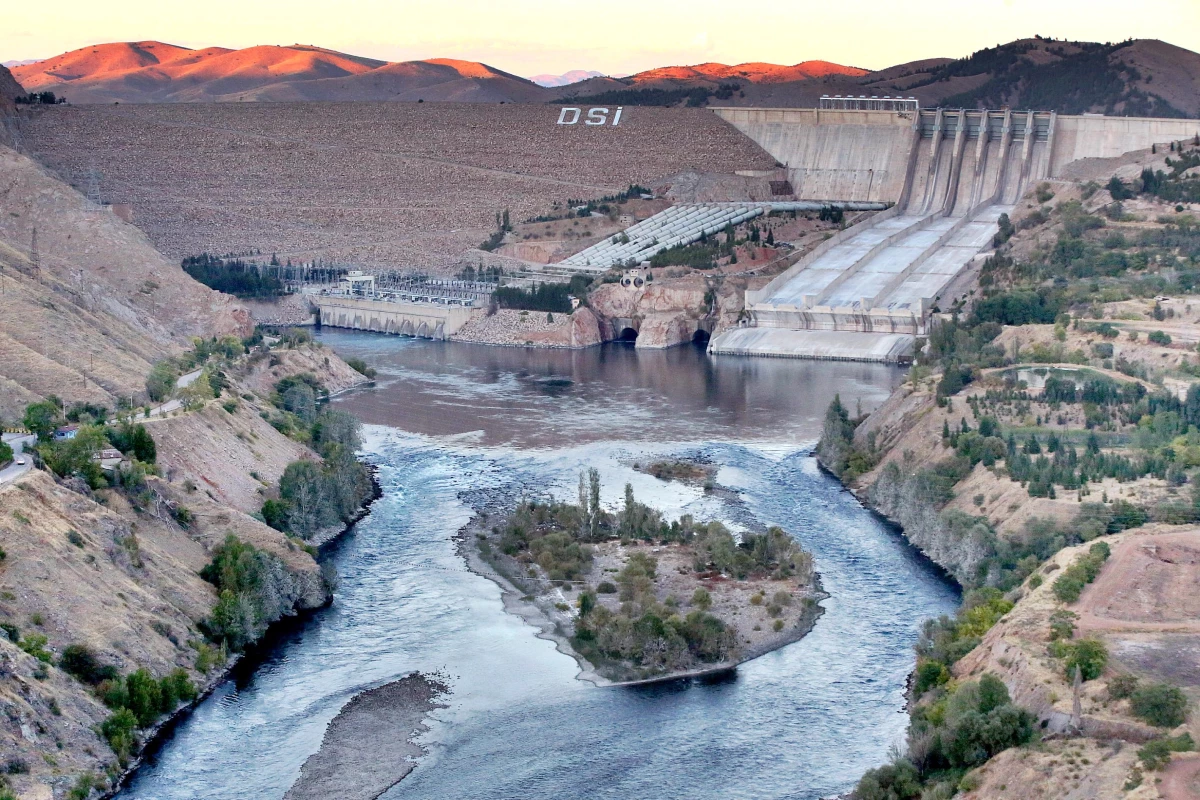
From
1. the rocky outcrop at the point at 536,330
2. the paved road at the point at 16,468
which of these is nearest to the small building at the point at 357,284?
the rocky outcrop at the point at 536,330

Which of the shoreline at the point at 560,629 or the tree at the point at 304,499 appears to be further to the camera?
the tree at the point at 304,499

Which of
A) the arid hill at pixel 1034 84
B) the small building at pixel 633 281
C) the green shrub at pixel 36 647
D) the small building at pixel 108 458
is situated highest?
the arid hill at pixel 1034 84

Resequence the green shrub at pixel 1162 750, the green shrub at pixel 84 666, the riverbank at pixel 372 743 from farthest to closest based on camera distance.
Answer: the green shrub at pixel 84 666 → the riverbank at pixel 372 743 → the green shrub at pixel 1162 750

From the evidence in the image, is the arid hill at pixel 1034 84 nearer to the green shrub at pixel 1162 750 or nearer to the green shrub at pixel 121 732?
the green shrub at pixel 121 732

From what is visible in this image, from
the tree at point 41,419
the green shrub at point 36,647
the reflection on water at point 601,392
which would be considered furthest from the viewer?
the reflection on water at point 601,392

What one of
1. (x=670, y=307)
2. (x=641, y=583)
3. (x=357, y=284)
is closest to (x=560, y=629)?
(x=641, y=583)

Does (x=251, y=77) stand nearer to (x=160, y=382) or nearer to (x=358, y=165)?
(x=358, y=165)

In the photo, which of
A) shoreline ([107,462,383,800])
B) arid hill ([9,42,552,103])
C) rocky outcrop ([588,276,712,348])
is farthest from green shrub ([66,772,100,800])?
arid hill ([9,42,552,103])

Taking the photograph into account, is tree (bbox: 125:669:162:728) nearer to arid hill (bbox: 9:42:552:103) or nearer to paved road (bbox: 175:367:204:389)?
paved road (bbox: 175:367:204:389)
